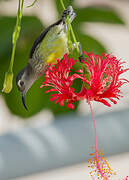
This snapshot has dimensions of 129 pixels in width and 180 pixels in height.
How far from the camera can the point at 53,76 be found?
30 centimetres

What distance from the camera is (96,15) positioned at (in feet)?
2.46

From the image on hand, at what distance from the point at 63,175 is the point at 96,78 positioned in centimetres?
123

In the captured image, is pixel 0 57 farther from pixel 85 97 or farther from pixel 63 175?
pixel 63 175

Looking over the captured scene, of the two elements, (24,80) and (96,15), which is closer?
(24,80)

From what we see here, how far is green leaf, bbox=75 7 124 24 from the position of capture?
74 cm

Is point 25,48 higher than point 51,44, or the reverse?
point 25,48

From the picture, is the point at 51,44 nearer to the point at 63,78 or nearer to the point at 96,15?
the point at 63,78

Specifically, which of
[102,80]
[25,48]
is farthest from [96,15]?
[102,80]

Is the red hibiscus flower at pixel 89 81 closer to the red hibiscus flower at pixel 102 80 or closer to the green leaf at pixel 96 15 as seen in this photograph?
the red hibiscus flower at pixel 102 80

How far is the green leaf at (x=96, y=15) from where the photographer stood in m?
0.74

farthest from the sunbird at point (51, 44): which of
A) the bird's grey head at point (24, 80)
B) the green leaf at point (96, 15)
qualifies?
the green leaf at point (96, 15)

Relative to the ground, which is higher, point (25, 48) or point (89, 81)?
point (25, 48)

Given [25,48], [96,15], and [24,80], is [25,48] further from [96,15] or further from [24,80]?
[24,80]

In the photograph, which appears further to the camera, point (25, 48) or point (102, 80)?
point (25, 48)
